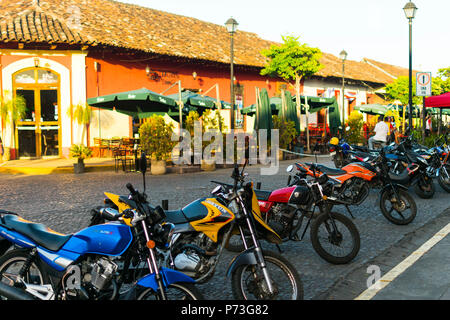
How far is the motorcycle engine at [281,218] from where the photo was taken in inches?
206

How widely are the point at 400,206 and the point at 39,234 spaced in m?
5.33

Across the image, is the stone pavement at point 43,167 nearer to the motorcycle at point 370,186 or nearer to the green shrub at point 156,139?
the green shrub at point 156,139

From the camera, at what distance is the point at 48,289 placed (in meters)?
3.57

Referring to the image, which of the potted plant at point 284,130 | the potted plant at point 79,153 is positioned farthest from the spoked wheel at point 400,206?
the potted plant at point 284,130

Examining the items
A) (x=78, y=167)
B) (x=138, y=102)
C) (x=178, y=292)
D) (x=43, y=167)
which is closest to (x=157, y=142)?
(x=138, y=102)

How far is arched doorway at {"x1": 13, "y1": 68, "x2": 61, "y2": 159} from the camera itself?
1791 cm

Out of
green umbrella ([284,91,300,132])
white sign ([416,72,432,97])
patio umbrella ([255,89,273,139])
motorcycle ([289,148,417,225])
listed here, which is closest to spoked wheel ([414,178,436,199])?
motorcycle ([289,148,417,225])

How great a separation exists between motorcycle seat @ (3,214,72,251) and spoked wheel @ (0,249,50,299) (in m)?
0.20

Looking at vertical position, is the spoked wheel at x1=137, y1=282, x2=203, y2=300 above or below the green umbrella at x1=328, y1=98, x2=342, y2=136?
below

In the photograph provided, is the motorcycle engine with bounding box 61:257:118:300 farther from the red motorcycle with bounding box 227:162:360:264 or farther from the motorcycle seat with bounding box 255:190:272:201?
the motorcycle seat with bounding box 255:190:272:201

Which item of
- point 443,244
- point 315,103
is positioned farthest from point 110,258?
point 315,103

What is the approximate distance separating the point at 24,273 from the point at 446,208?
726cm
